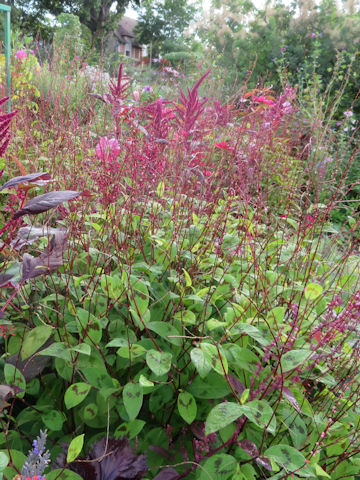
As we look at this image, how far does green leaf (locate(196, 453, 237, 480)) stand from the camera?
86 centimetres

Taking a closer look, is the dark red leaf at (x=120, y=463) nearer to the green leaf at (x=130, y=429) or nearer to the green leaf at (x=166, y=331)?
the green leaf at (x=130, y=429)

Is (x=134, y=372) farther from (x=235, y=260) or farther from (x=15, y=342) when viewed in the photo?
(x=235, y=260)

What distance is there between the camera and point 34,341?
101 cm

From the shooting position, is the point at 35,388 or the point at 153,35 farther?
the point at 153,35

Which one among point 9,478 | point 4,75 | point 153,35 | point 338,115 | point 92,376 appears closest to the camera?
point 9,478

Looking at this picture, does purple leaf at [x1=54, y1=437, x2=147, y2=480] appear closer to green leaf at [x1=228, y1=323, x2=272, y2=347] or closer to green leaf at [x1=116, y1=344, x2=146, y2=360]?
green leaf at [x1=116, y1=344, x2=146, y2=360]

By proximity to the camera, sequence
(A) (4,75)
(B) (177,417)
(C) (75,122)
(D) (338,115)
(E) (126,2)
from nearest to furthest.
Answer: (B) (177,417) < (C) (75,122) < (A) (4,75) < (D) (338,115) < (E) (126,2)

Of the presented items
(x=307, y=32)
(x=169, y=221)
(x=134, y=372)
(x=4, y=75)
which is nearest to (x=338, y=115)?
(x=307, y=32)

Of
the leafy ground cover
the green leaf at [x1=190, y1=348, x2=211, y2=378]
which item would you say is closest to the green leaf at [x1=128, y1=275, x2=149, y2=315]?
the leafy ground cover

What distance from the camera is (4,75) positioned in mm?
3836

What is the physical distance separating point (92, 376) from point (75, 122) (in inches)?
65.6

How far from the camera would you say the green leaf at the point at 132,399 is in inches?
35.6

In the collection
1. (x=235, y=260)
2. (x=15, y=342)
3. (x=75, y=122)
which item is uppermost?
(x=75, y=122)

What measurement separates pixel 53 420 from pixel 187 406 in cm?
37
